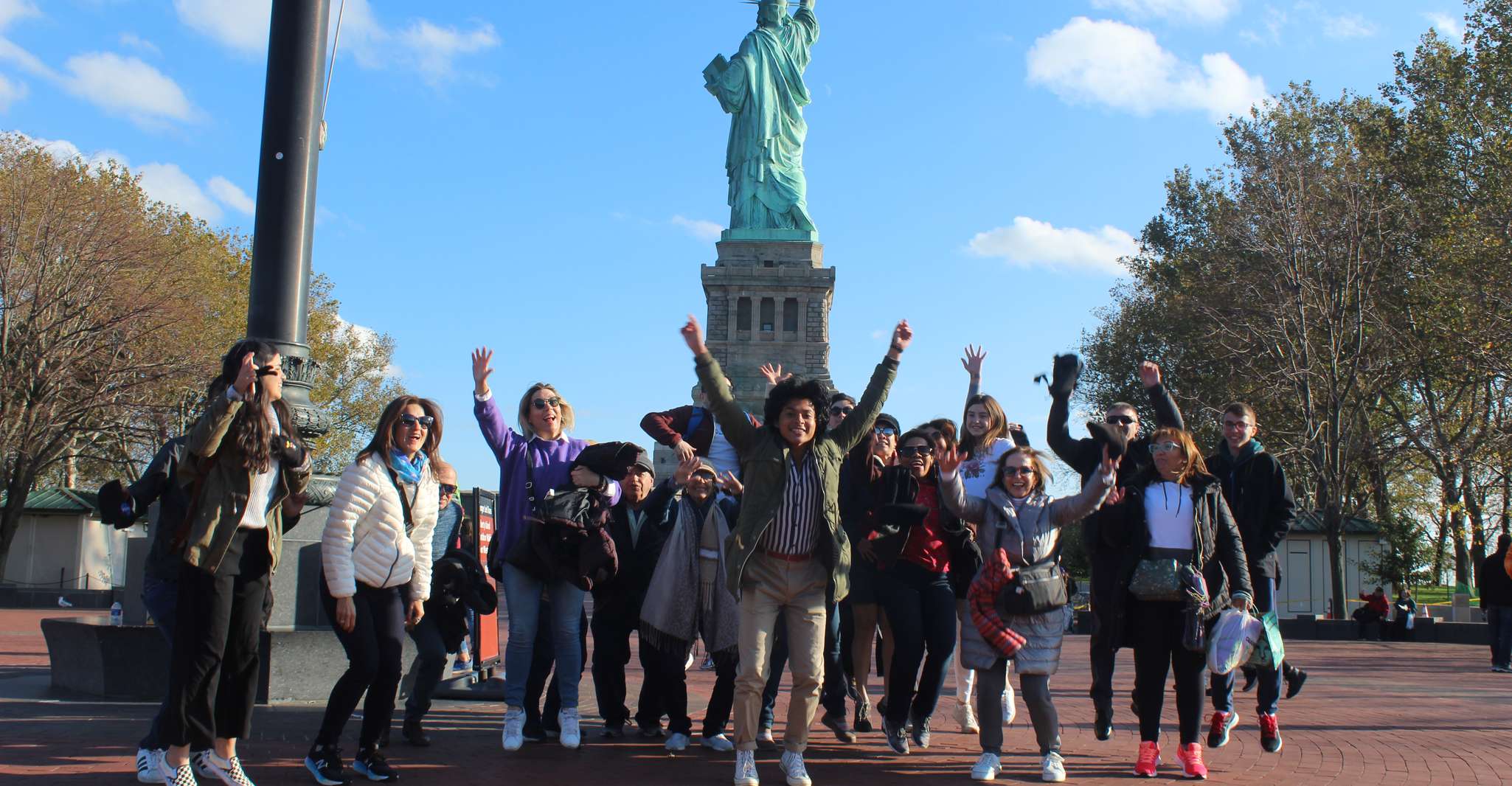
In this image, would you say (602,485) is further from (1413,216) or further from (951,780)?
(1413,216)

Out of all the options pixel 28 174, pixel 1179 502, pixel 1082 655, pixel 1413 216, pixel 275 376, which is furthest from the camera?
pixel 1413 216

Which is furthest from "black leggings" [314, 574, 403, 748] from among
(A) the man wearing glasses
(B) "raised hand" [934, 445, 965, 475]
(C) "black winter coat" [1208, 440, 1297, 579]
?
(C) "black winter coat" [1208, 440, 1297, 579]

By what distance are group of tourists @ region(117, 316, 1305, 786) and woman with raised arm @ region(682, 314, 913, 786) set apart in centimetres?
1

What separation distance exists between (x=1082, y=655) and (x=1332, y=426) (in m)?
13.5

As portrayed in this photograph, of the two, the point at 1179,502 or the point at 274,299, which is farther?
the point at 274,299

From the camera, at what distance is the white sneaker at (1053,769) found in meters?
6.54

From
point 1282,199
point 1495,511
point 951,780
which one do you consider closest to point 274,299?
point 951,780

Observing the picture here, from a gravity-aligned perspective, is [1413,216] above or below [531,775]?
above

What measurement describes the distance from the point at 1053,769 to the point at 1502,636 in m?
10.8

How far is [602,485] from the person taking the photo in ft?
24.8

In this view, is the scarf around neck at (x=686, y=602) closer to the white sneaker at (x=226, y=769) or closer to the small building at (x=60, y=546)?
the white sneaker at (x=226, y=769)

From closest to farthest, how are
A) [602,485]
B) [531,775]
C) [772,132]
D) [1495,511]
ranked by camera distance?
[531,775], [602,485], [1495,511], [772,132]

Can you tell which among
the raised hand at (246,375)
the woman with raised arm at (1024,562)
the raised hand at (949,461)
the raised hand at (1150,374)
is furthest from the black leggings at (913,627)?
the raised hand at (246,375)

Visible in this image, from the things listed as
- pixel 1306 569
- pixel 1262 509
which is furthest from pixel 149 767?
pixel 1306 569
